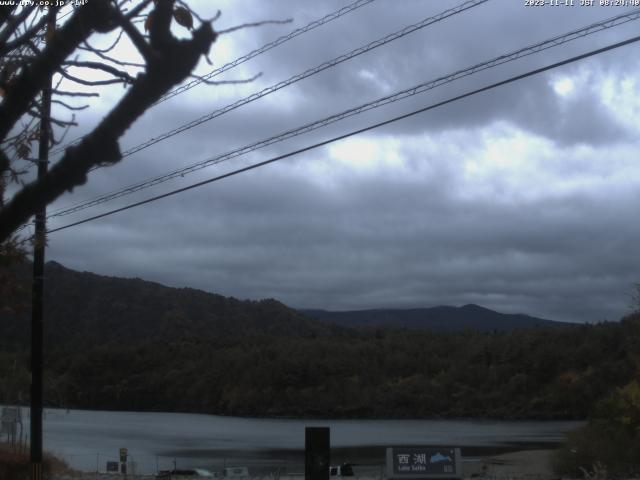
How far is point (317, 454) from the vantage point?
14.4m

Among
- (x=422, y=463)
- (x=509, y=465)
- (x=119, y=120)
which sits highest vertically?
(x=119, y=120)

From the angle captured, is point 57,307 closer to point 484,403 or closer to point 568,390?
point 484,403

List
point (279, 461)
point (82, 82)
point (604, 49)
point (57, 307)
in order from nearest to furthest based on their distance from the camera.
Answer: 1. point (82, 82)
2. point (604, 49)
3. point (279, 461)
4. point (57, 307)

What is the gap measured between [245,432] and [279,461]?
108ft

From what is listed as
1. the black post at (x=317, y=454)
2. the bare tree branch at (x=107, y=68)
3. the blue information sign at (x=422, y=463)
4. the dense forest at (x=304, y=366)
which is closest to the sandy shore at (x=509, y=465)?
the blue information sign at (x=422, y=463)

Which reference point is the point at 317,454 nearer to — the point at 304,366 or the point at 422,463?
the point at 422,463

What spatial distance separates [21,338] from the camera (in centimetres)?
11056

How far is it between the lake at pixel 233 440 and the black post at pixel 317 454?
1057 inches

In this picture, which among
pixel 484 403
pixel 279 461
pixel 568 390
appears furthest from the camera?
pixel 484 403

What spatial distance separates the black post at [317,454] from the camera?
560 inches

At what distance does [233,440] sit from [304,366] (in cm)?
5427

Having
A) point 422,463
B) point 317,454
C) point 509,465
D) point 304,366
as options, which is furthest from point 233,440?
point 317,454

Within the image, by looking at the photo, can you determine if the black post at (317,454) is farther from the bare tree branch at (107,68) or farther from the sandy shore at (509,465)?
the sandy shore at (509,465)

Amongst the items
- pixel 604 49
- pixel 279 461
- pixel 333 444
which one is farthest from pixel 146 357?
pixel 604 49
